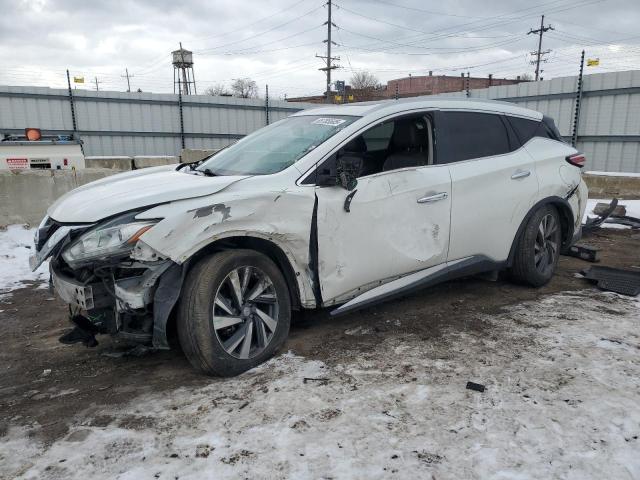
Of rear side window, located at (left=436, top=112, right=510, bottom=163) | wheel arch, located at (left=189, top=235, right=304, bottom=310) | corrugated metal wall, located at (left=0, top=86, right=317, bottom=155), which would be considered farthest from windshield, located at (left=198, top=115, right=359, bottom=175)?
corrugated metal wall, located at (left=0, top=86, right=317, bottom=155)

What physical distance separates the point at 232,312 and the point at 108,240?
2.82 ft

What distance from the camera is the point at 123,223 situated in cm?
293

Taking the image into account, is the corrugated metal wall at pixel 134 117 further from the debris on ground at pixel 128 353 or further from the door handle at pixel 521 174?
the door handle at pixel 521 174

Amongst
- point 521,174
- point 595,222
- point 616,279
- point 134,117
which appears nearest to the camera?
point 521,174

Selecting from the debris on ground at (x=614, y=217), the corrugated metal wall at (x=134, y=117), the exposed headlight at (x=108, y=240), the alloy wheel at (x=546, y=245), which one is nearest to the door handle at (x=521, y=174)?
the alloy wheel at (x=546, y=245)

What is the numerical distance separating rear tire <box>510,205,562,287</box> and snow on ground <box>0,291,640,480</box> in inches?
49.5

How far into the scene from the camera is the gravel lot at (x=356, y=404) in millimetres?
2385

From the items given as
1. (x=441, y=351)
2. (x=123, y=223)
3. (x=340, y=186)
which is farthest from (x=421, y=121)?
(x=123, y=223)

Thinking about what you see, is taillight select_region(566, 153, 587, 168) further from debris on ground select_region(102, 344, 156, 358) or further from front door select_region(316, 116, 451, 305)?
debris on ground select_region(102, 344, 156, 358)

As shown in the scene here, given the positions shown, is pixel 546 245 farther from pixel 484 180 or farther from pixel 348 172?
pixel 348 172

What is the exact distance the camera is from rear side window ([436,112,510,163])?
425 centimetres

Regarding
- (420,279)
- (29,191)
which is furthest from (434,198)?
(29,191)

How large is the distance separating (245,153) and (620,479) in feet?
10.7

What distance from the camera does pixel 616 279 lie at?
5.21 meters
